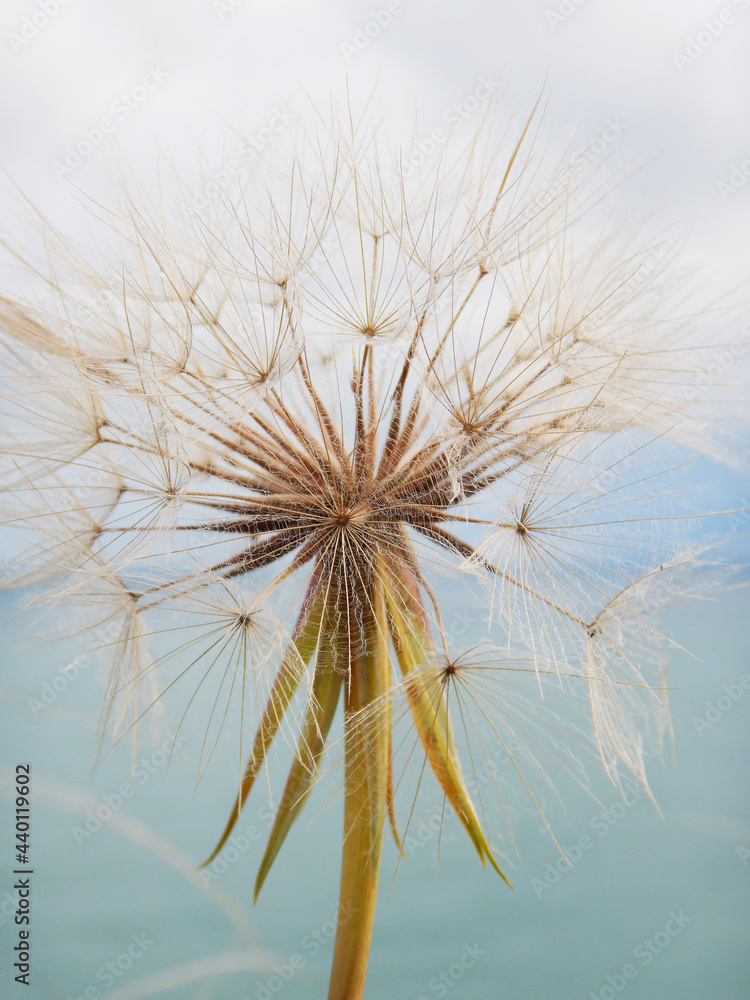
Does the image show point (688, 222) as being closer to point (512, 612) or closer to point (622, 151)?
point (622, 151)

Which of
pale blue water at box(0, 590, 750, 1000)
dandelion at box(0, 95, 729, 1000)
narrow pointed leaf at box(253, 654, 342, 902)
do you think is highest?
dandelion at box(0, 95, 729, 1000)

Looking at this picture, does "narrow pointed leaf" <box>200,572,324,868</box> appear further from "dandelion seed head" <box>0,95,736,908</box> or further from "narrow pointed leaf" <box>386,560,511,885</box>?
"narrow pointed leaf" <box>386,560,511,885</box>

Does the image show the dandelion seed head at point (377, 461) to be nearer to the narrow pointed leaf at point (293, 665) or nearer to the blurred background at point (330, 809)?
A: the narrow pointed leaf at point (293, 665)

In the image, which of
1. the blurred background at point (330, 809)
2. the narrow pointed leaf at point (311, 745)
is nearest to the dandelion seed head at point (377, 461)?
the narrow pointed leaf at point (311, 745)

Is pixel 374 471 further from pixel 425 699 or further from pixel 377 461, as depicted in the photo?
pixel 425 699

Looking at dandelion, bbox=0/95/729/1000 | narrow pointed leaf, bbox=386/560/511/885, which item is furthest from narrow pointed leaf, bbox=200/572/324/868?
narrow pointed leaf, bbox=386/560/511/885

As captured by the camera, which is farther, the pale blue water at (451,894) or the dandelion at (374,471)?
the pale blue water at (451,894)

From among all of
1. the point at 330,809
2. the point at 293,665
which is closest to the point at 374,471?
the point at 293,665
